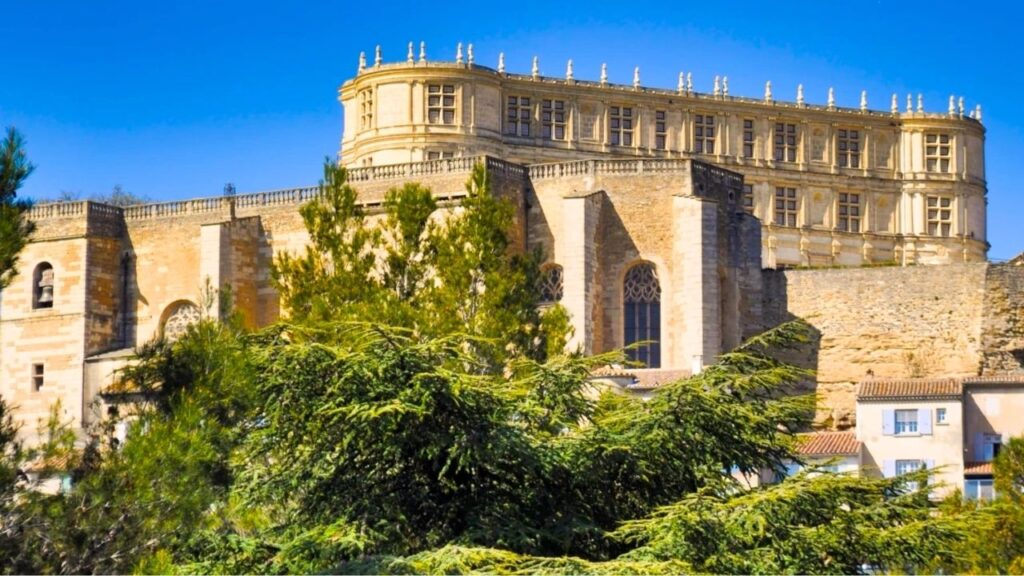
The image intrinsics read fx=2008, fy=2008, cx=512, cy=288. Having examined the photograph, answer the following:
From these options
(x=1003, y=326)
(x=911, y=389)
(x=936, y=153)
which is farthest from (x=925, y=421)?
(x=936, y=153)

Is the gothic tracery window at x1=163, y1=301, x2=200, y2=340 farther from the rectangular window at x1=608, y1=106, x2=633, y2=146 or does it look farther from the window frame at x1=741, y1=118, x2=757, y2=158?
the window frame at x1=741, y1=118, x2=757, y2=158

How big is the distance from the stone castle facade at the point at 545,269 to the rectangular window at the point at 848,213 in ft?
34.3

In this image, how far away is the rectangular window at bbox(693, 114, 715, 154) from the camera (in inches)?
2633

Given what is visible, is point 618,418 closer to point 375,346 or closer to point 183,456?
point 375,346

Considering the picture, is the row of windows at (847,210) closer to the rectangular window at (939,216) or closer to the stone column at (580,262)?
the rectangular window at (939,216)

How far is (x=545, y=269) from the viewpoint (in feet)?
152

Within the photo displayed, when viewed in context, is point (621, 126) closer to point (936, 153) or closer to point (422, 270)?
point (936, 153)

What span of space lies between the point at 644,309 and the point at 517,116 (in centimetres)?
1833

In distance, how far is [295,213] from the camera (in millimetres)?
49156

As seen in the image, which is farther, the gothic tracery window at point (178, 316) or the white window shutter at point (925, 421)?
the gothic tracery window at point (178, 316)

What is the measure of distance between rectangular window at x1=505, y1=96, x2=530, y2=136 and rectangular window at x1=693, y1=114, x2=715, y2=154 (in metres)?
6.65

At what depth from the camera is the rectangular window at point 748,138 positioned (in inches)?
2670

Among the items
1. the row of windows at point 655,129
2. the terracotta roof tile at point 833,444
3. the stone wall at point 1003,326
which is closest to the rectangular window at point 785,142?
the row of windows at point 655,129

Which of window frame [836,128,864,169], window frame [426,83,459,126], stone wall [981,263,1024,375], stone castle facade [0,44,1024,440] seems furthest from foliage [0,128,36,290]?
window frame [836,128,864,169]
